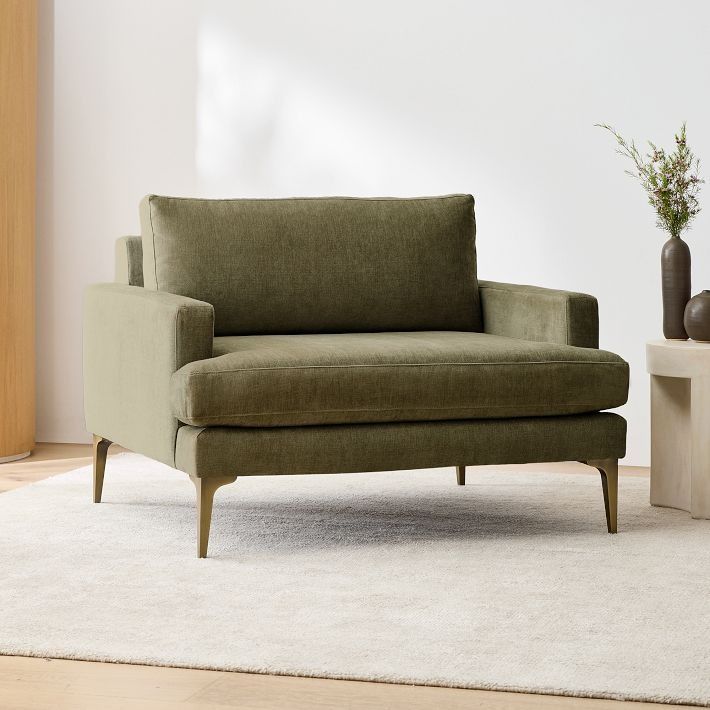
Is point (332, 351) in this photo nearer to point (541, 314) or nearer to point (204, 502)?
point (204, 502)

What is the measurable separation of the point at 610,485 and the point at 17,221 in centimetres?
245

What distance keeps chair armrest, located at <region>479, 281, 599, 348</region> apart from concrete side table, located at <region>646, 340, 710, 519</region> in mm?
261

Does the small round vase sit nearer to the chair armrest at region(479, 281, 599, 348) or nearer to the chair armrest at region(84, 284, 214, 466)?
the chair armrest at region(479, 281, 599, 348)

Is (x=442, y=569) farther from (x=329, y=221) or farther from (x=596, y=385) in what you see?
(x=329, y=221)

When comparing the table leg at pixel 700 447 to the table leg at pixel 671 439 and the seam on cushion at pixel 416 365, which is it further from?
the seam on cushion at pixel 416 365

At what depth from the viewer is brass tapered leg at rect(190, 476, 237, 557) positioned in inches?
114

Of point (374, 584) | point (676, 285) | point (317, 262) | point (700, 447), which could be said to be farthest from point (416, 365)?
point (676, 285)

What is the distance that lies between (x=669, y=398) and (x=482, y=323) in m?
0.61

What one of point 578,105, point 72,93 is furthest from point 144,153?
point 578,105

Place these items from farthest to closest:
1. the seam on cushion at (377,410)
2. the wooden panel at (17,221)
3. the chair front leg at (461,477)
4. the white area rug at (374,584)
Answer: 1. the wooden panel at (17,221)
2. the chair front leg at (461,477)
3. the seam on cushion at (377,410)
4. the white area rug at (374,584)

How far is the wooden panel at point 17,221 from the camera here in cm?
441

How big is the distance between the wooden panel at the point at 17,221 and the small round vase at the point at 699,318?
241cm

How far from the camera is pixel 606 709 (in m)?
1.94

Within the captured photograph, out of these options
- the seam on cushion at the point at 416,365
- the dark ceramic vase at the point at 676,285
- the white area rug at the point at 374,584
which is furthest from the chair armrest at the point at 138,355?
the dark ceramic vase at the point at 676,285
